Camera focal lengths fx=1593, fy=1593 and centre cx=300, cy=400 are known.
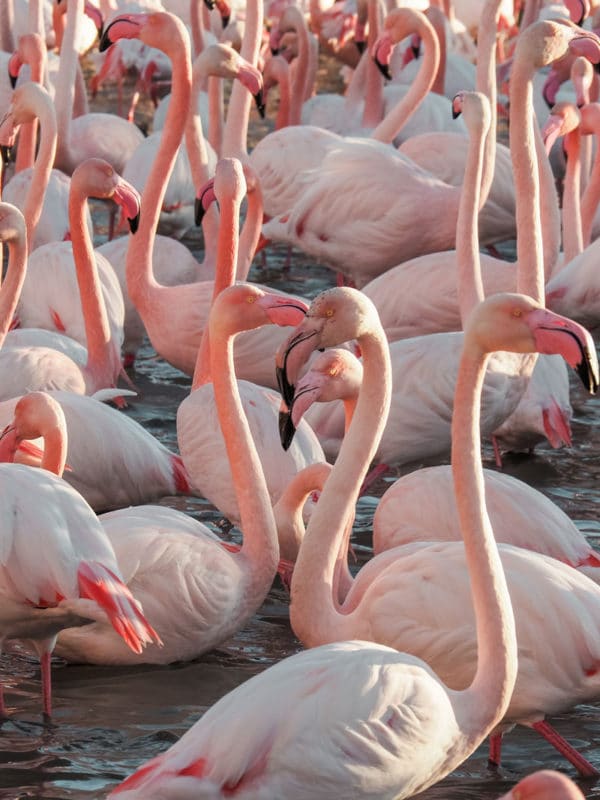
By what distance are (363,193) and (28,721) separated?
4.36 metres

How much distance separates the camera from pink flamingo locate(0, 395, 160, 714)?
3.97m

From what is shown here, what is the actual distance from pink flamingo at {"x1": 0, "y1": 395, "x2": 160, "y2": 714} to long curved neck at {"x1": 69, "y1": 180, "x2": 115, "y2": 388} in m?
2.29

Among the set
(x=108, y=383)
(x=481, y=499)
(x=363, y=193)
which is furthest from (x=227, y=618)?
(x=363, y=193)

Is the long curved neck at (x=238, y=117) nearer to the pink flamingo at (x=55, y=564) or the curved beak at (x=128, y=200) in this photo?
the curved beak at (x=128, y=200)

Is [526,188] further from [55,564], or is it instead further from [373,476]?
[55,564]

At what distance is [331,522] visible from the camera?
13.7 feet

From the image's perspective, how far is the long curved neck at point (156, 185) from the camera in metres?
6.98

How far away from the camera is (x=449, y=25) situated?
14.4 m

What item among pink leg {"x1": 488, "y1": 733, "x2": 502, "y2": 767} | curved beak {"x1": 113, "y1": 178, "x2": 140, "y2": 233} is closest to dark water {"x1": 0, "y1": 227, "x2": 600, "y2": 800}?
pink leg {"x1": 488, "y1": 733, "x2": 502, "y2": 767}

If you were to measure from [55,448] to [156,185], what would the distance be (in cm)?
281

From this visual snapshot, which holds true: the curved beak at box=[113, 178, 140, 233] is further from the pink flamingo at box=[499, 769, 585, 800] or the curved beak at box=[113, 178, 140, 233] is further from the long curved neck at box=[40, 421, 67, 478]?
the pink flamingo at box=[499, 769, 585, 800]

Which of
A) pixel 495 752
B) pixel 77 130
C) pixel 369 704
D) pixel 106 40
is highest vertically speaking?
pixel 106 40

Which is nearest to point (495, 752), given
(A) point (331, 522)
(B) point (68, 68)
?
(A) point (331, 522)

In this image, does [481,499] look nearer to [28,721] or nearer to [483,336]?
[483,336]
